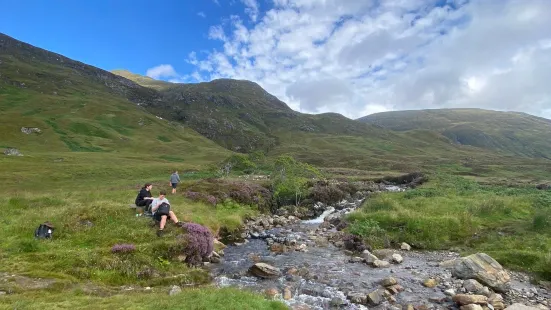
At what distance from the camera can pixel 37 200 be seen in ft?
109

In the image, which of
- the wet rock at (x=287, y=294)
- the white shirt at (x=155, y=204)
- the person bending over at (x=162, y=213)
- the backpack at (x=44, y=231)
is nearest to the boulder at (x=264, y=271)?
the wet rock at (x=287, y=294)

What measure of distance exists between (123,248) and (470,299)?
21.1 metres

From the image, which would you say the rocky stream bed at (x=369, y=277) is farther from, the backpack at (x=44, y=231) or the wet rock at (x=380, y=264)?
the backpack at (x=44, y=231)

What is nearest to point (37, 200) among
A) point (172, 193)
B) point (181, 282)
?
point (172, 193)

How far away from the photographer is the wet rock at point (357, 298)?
19.5m

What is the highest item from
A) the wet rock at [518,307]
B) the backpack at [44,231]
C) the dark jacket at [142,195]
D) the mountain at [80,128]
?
the mountain at [80,128]

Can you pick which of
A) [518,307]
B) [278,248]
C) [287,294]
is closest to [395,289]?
[518,307]

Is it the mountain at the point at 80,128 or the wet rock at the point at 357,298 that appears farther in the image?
the mountain at the point at 80,128

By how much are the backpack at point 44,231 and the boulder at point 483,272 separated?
28056mm

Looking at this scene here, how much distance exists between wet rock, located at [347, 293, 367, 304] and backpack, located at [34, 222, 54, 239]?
2058 centimetres

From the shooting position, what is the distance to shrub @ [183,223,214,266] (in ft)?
80.6

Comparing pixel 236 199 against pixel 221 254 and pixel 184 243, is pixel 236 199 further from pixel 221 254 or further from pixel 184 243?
pixel 184 243

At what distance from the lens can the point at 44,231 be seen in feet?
79.5

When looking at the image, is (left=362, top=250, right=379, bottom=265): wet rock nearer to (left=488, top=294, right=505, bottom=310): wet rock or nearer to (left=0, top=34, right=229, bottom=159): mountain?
(left=488, top=294, right=505, bottom=310): wet rock
